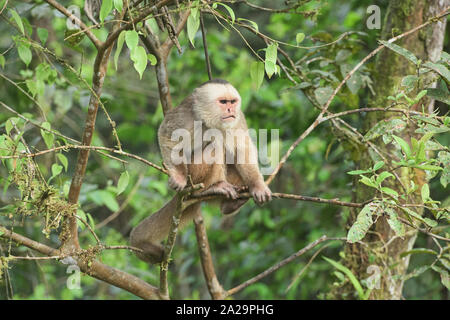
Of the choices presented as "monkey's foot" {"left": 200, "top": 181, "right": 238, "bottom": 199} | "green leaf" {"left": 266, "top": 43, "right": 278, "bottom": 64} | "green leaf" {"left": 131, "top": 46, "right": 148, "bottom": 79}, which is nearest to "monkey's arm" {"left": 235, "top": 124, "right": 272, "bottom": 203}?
"monkey's foot" {"left": 200, "top": 181, "right": 238, "bottom": 199}

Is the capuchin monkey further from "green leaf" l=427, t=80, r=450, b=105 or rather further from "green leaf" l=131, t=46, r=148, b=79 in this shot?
"green leaf" l=131, t=46, r=148, b=79

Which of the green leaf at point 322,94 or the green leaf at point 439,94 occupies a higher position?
the green leaf at point 322,94

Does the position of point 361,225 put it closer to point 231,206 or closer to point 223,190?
point 223,190

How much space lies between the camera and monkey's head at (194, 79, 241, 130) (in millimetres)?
3689

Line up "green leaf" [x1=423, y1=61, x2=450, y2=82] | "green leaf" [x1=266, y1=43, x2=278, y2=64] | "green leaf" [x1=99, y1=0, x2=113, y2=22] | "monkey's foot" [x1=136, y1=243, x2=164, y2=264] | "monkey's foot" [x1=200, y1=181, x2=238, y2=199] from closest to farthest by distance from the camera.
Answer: "green leaf" [x1=99, y1=0, x2=113, y2=22] < "green leaf" [x1=266, y1=43, x2=278, y2=64] < "green leaf" [x1=423, y1=61, x2=450, y2=82] < "monkey's foot" [x1=200, y1=181, x2=238, y2=199] < "monkey's foot" [x1=136, y1=243, x2=164, y2=264]

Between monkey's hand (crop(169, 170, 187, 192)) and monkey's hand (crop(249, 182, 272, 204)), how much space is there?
47 cm

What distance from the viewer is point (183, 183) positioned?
3.50m

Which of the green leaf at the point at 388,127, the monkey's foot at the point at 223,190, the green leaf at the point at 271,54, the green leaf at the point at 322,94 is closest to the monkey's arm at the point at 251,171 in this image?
the monkey's foot at the point at 223,190

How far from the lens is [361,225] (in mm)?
2416

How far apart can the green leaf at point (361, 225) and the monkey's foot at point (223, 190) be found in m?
1.12

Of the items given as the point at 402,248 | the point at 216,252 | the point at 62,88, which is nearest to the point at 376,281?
the point at 402,248

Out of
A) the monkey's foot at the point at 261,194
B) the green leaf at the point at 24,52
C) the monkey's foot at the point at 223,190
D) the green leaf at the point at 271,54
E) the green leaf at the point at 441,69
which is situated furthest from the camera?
the monkey's foot at the point at 261,194

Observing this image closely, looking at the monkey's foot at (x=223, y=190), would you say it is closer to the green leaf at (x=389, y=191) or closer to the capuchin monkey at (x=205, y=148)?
the capuchin monkey at (x=205, y=148)

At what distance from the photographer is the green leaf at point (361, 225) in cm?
239
